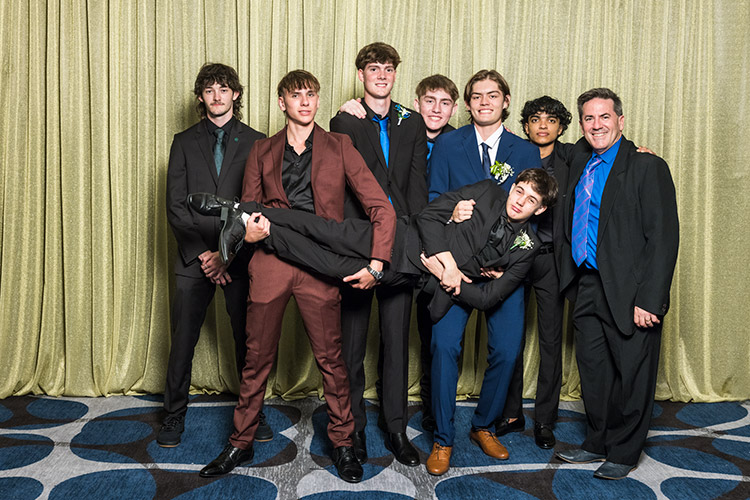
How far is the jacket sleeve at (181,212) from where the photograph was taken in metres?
2.94

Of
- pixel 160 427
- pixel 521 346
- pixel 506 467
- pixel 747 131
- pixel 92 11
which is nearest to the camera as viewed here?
pixel 506 467

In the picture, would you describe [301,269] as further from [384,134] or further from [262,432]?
[262,432]

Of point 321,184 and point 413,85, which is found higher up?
point 413,85

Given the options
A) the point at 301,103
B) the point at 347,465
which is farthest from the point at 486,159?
the point at 347,465

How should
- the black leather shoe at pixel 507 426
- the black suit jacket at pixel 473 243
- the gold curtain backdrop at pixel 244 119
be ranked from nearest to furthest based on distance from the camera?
the black suit jacket at pixel 473 243, the black leather shoe at pixel 507 426, the gold curtain backdrop at pixel 244 119

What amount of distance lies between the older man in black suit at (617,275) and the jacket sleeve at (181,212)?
171 cm

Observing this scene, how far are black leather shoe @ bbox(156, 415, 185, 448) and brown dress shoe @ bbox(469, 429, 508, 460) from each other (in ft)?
4.51

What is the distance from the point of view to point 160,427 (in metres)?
3.16

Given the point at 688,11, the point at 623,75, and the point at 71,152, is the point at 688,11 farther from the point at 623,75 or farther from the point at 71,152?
the point at 71,152

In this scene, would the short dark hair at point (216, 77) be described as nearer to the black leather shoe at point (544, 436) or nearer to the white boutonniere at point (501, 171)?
the white boutonniere at point (501, 171)

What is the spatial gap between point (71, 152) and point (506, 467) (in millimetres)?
2913

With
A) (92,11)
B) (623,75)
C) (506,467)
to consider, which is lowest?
(506,467)

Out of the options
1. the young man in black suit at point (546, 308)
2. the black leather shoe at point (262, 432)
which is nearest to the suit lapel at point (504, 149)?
the young man in black suit at point (546, 308)

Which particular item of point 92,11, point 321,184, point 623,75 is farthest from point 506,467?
point 92,11
